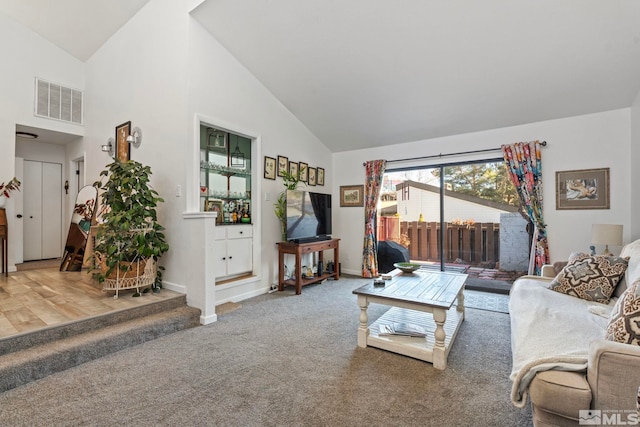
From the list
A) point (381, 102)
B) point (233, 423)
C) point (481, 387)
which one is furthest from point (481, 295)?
point (233, 423)

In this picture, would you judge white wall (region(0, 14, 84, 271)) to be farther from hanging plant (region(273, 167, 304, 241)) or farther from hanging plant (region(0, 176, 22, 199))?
hanging plant (region(273, 167, 304, 241))

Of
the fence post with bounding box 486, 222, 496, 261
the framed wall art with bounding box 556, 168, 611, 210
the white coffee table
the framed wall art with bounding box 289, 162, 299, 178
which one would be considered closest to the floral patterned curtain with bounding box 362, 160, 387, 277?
the framed wall art with bounding box 289, 162, 299, 178

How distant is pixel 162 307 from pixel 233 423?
182cm

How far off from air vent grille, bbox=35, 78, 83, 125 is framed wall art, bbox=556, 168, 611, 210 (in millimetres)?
7388

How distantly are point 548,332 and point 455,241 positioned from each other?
3.00 meters

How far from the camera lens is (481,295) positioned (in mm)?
3955

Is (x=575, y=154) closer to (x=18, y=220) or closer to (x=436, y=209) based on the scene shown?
(x=436, y=209)

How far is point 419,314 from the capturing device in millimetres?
2891

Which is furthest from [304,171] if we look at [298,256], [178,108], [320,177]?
[178,108]

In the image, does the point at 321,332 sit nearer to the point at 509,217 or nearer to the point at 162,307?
the point at 162,307

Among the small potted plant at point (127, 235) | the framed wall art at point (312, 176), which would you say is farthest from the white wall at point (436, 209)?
the small potted plant at point (127, 235)

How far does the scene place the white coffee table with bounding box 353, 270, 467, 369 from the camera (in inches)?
81.7
